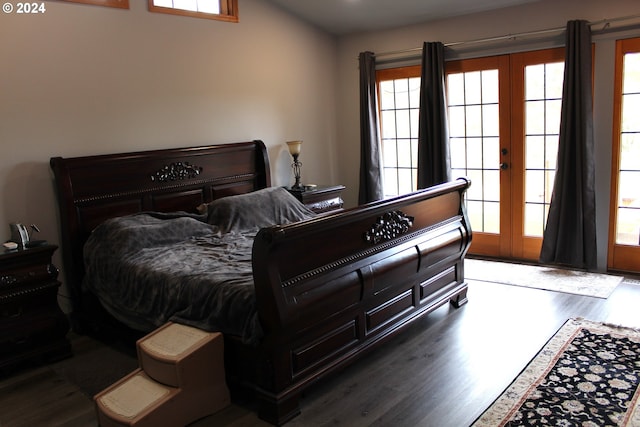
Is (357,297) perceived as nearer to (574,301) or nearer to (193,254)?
(193,254)

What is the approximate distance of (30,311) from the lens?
357cm

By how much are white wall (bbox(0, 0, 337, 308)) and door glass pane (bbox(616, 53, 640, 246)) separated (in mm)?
3069

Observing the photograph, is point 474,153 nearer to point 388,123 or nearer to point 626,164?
point 388,123

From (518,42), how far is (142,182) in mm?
3601

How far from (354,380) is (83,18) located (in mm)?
3280

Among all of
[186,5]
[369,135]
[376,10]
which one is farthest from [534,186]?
[186,5]

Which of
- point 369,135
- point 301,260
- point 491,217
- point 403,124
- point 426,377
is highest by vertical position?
point 403,124

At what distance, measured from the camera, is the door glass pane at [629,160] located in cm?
460

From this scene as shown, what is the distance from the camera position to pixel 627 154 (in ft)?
15.5

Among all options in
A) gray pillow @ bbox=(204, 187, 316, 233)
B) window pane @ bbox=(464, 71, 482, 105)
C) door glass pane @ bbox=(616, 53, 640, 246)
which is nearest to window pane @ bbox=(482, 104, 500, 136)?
window pane @ bbox=(464, 71, 482, 105)

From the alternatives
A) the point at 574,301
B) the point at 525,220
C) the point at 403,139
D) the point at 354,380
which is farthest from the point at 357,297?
the point at 403,139

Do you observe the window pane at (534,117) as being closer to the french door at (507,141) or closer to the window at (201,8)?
the french door at (507,141)

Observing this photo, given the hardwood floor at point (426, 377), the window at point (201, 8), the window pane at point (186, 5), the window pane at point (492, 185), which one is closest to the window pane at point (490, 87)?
the window pane at point (492, 185)

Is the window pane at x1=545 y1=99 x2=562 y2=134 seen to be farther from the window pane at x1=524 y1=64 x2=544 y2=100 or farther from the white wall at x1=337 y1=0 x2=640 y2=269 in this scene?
the white wall at x1=337 y1=0 x2=640 y2=269
